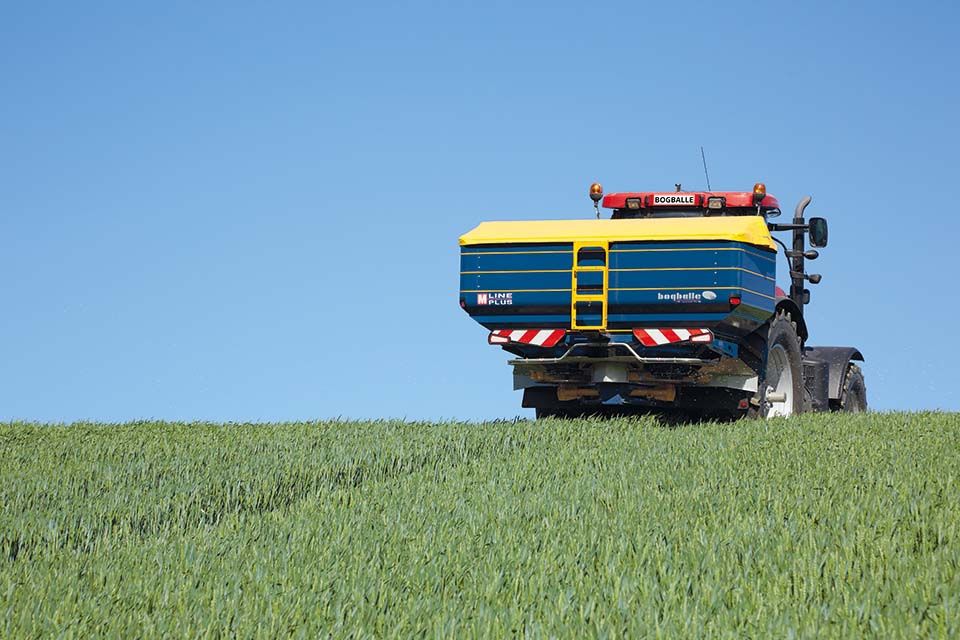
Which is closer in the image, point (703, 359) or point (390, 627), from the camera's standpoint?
point (390, 627)

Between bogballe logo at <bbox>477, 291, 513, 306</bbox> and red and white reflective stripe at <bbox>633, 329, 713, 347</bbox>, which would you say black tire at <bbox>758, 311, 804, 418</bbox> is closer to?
red and white reflective stripe at <bbox>633, 329, 713, 347</bbox>

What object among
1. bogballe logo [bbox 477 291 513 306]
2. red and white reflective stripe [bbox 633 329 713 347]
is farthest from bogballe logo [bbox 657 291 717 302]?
bogballe logo [bbox 477 291 513 306]

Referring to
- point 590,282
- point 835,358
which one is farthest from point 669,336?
point 835,358

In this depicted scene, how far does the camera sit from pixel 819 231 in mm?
16750

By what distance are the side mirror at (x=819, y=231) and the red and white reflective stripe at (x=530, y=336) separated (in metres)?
4.21

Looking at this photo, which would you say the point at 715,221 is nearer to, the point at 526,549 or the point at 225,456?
the point at 225,456

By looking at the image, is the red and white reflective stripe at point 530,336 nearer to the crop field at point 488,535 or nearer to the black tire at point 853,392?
the crop field at point 488,535

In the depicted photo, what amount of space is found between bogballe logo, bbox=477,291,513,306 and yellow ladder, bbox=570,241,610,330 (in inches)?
27.7

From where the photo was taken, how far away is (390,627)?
18.4 ft

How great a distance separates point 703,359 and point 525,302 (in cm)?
208

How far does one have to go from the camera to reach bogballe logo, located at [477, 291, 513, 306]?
47.9ft

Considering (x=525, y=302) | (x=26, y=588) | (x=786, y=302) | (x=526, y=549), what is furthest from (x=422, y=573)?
(x=786, y=302)

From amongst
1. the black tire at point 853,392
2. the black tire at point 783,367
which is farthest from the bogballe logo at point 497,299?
the black tire at point 853,392

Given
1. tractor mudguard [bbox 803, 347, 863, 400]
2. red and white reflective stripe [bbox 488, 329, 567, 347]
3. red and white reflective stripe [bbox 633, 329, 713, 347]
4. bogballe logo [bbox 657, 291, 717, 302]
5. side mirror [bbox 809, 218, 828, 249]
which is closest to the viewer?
bogballe logo [bbox 657, 291, 717, 302]
